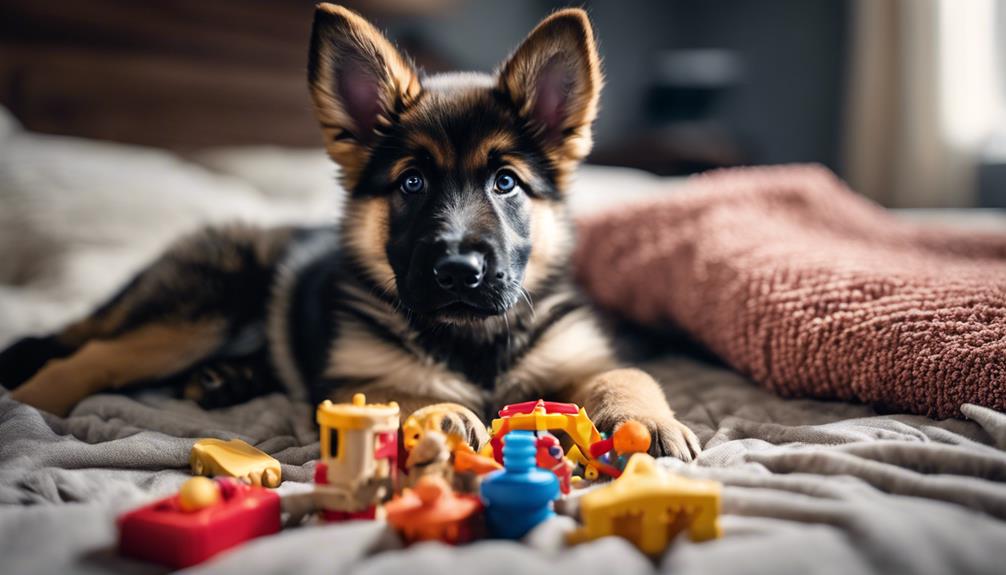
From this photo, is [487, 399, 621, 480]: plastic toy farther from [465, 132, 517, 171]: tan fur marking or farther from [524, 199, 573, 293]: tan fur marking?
[465, 132, 517, 171]: tan fur marking

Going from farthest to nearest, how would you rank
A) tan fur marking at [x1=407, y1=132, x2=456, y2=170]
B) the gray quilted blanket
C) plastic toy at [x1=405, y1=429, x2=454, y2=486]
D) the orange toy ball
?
1. tan fur marking at [x1=407, y1=132, x2=456, y2=170]
2. the orange toy ball
3. plastic toy at [x1=405, y1=429, x2=454, y2=486]
4. the gray quilted blanket

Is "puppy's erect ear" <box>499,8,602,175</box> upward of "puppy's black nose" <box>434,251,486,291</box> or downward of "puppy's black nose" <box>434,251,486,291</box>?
upward

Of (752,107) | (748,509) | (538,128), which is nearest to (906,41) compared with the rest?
(752,107)

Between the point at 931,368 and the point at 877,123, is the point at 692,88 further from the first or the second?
the point at 931,368

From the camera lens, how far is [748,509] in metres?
1.10

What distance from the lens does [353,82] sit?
186cm

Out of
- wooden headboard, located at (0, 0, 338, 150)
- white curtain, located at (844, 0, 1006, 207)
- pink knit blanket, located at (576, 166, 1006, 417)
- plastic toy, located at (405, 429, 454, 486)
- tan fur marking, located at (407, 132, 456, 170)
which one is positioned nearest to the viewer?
plastic toy, located at (405, 429, 454, 486)

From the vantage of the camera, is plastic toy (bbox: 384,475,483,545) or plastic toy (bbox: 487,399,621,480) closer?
plastic toy (bbox: 384,475,483,545)

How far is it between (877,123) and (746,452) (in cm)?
504

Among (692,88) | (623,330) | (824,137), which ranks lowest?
(623,330)

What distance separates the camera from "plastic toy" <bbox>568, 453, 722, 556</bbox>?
101 cm

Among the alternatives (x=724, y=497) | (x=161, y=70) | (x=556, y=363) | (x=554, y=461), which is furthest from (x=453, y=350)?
(x=161, y=70)

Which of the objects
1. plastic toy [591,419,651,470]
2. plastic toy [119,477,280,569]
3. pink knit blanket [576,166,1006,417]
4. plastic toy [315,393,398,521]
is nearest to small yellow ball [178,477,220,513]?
plastic toy [119,477,280,569]

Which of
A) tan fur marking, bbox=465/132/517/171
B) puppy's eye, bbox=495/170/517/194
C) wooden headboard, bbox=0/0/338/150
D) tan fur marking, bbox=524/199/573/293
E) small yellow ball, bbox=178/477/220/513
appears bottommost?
small yellow ball, bbox=178/477/220/513
